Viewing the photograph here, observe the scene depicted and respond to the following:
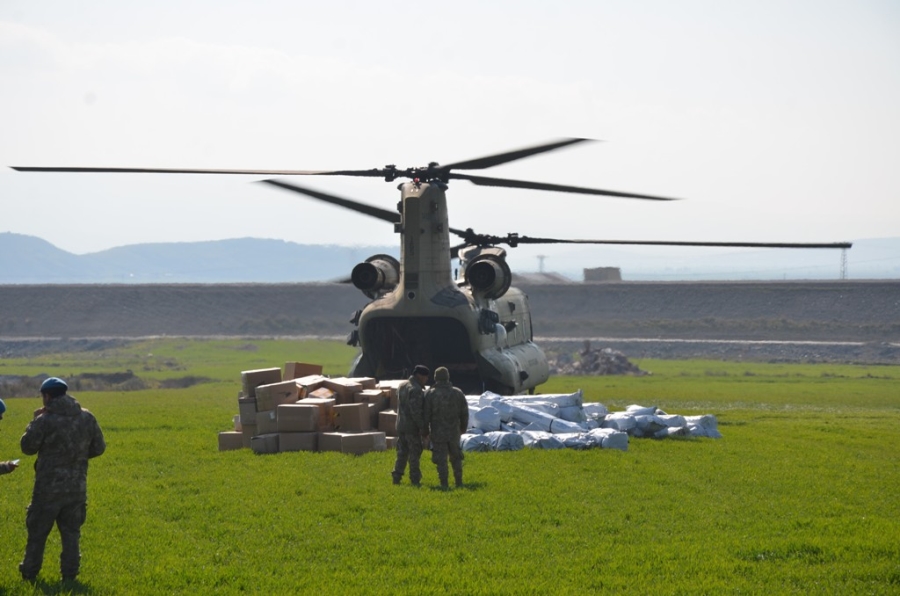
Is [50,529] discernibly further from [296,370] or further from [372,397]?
[296,370]

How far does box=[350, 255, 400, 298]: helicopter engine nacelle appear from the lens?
28.6m

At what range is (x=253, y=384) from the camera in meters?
21.8

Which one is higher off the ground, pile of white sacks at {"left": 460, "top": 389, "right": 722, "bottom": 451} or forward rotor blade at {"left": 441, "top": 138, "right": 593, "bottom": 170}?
forward rotor blade at {"left": 441, "top": 138, "right": 593, "bottom": 170}

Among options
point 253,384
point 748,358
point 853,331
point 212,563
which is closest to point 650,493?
point 212,563

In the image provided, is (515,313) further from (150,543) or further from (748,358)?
(748,358)

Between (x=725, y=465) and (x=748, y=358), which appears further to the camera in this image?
(x=748, y=358)

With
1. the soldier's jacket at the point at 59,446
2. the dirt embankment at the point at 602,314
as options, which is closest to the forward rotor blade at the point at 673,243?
the soldier's jacket at the point at 59,446

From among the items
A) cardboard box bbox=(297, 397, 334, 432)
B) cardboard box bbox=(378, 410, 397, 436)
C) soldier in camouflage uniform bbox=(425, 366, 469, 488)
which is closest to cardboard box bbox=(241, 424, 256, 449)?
cardboard box bbox=(297, 397, 334, 432)

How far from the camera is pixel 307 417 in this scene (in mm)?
21219

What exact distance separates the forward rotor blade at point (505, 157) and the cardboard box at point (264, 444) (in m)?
8.27

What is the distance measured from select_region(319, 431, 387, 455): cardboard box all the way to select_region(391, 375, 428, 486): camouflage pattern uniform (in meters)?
3.23

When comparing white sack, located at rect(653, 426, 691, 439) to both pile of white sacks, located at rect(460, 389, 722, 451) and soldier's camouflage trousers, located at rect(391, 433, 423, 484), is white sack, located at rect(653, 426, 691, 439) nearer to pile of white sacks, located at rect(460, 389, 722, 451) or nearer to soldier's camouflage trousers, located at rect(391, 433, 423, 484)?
pile of white sacks, located at rect(460, 389, 722, 451)

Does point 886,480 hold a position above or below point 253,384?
below

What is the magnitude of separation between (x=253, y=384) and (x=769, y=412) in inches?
713
